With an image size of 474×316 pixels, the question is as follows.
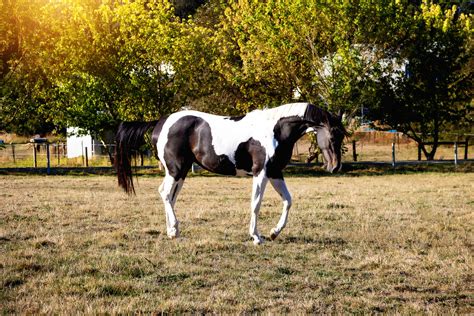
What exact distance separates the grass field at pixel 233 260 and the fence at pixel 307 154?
20.5 meters

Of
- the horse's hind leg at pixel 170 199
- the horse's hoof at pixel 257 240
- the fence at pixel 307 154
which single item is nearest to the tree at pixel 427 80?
the fence at pixel 307 154

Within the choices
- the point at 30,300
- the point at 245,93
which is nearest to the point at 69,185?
the point at 245,93

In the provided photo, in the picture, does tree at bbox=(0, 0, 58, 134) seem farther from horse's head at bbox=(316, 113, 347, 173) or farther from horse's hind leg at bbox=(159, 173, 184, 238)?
horse's head at bbox=(316, 113, 347, 173)

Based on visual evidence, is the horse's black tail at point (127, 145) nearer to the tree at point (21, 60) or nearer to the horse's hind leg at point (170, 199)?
the horse's hind leg at point (170, 199)

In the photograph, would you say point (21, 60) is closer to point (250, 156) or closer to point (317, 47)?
point (317, 47)

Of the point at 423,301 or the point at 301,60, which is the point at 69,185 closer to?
the point at 301,60

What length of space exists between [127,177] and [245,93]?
85.6 feet

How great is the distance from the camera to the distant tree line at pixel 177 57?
34.4 m

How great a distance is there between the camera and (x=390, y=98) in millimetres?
40781

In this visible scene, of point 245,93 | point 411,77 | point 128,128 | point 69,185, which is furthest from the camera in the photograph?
point 411,77

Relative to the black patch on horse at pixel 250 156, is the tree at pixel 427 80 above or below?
above

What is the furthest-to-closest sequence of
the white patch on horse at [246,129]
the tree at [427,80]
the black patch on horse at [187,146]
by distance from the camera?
the tree at [427,80] < the black patch on horse at [187,146] < the white patch on horse at [246,129]

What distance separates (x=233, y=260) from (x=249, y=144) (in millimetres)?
2478

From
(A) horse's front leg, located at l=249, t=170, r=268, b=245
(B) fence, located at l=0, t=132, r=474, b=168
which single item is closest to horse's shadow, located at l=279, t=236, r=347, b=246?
(A) horse's front leg, located at l=249, t=170, r=268, b=245
